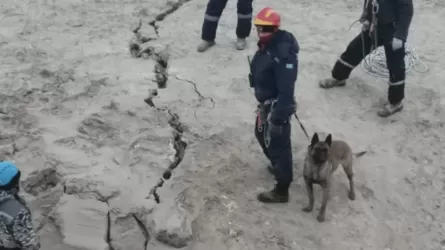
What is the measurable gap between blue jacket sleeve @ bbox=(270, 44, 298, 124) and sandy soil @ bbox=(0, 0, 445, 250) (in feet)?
3.01

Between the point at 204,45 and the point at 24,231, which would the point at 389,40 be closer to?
the point at 204,45

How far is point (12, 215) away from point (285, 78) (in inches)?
90.3

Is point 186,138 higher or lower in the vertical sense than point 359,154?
lower

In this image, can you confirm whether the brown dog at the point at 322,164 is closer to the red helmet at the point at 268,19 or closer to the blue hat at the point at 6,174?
the red helmet at the point at 268,19

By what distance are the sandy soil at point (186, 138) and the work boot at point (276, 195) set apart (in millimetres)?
71

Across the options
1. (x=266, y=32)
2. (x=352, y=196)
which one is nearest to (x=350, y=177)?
(x=352, y=196)

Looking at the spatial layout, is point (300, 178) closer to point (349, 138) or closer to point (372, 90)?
point (349, 138)

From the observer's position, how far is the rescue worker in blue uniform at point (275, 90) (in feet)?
15.9

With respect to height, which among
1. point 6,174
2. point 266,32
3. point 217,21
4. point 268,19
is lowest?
point 217,21

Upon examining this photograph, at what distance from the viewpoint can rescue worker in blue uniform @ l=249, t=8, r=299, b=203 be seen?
4.85 m

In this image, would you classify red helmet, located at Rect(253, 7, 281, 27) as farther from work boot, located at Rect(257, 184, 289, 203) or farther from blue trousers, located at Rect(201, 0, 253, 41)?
blue trousers, located at Rect(201, 0, 253, 41)

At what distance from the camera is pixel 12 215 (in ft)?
12.6

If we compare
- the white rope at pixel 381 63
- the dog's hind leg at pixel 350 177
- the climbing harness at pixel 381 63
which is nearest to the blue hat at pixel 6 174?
the dog's hind leg at pixel 350 177

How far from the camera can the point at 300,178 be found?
562 centimetres
